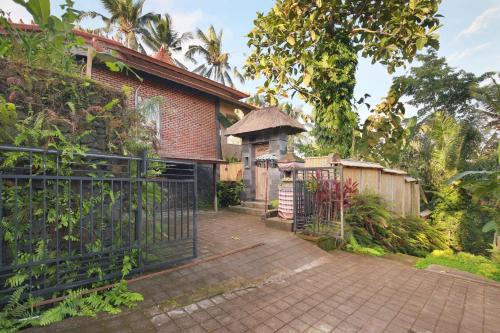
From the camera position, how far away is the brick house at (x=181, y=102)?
946 cm

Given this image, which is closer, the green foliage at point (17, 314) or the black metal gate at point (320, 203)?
the green foliage at point (17, 314)

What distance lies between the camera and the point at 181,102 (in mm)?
11281

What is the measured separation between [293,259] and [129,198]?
10.8 ft

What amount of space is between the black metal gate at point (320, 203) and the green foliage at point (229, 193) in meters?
5.21

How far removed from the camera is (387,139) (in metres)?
3.85

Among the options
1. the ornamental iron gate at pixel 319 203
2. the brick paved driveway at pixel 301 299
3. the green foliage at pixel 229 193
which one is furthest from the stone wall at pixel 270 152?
the brick paved driveway at pixel 301 299

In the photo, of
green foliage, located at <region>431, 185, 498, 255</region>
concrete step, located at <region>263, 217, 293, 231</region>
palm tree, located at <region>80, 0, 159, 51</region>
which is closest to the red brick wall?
concrete step, located at <region>263, 217, 293, 231</region>

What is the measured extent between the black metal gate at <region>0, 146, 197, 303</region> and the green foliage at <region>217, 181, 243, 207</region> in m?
7.67

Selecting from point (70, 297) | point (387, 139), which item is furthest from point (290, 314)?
point (387, 139)

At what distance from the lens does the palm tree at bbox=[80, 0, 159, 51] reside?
23.5 m

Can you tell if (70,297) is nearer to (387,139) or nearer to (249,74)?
(387,139)

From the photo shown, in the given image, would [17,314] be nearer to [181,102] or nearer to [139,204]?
[139,204]

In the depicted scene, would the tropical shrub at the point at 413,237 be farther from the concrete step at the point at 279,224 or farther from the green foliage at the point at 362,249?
the concrete step at the point at 279,224

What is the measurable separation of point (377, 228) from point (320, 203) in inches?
67.4
